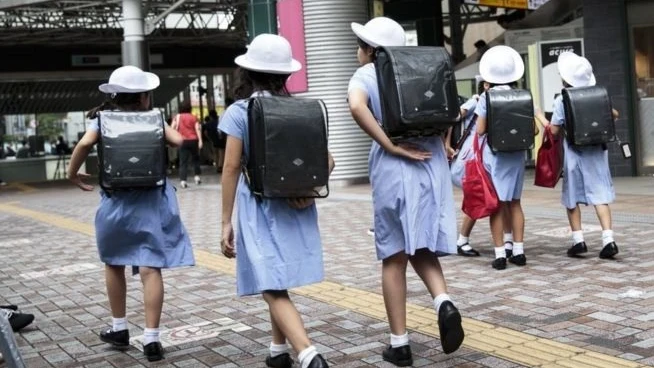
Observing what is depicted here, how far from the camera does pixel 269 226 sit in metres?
4.13

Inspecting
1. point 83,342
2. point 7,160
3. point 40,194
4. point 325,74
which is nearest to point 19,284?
point 83,342

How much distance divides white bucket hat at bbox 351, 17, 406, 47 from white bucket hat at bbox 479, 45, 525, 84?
98.4 inches

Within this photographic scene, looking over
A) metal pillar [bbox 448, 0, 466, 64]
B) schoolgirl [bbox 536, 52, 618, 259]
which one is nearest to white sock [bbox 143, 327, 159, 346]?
schoolgirl [bbox 536, 52, 618, 259]

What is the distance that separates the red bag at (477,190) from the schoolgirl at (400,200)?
2.53 m

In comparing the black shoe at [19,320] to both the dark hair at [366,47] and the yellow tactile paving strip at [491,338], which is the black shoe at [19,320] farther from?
the dark hair at [366,47]

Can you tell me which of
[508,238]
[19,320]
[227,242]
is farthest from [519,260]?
[19,320]

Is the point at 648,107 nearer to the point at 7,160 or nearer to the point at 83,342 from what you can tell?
the point at 83,342

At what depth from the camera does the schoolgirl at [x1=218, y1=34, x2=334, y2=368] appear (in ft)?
13.4

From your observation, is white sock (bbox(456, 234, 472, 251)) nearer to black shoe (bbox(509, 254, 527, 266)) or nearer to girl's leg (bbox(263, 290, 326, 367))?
black shoe (bbox(509, 254, 527, 266))

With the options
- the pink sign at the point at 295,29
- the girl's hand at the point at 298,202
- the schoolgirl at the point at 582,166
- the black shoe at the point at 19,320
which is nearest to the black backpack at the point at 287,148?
the girl's hand at the point at 298,202

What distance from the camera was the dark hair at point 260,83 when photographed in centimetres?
423

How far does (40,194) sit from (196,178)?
12.3 ft

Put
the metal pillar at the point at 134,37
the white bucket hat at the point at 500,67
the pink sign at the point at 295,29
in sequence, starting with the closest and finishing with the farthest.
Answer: the white bucket hat at the point at 500,67
the pink sign at the point at 295,29
the metal pillar at the point at 134,37

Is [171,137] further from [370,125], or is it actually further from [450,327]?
[450,327]
